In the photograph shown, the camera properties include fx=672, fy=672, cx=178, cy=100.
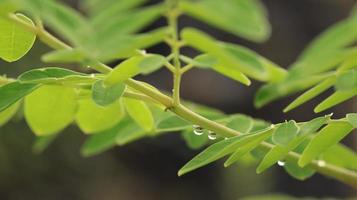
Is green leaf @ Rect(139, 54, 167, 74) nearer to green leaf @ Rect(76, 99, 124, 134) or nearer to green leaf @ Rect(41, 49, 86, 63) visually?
green leaf @ Rect(41, 49, 86, 63)

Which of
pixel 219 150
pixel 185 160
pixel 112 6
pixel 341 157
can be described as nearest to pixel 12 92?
pixel 219 150

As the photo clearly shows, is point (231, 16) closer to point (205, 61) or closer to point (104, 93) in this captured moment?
point (205, 61)

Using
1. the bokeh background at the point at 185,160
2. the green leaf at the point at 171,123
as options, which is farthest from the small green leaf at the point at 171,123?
the bokeh background at the point at 185,160

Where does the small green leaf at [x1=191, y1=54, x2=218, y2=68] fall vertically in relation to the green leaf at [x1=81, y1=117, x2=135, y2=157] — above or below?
above

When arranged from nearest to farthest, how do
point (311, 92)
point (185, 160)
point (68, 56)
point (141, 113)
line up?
1. point (68, 56)
2. point (311, 92)
3. point (141, 113)
4. point (185, 160)

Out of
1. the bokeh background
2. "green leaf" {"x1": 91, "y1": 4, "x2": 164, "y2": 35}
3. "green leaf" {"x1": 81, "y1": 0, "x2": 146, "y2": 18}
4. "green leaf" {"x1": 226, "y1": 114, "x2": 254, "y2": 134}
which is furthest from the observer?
the bokeh background

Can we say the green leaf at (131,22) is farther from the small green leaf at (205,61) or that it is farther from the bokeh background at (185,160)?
the bokeh background at (185,160)

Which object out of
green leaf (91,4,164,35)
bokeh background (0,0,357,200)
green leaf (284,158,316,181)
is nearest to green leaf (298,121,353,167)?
green leaf (284,158,316,181)
